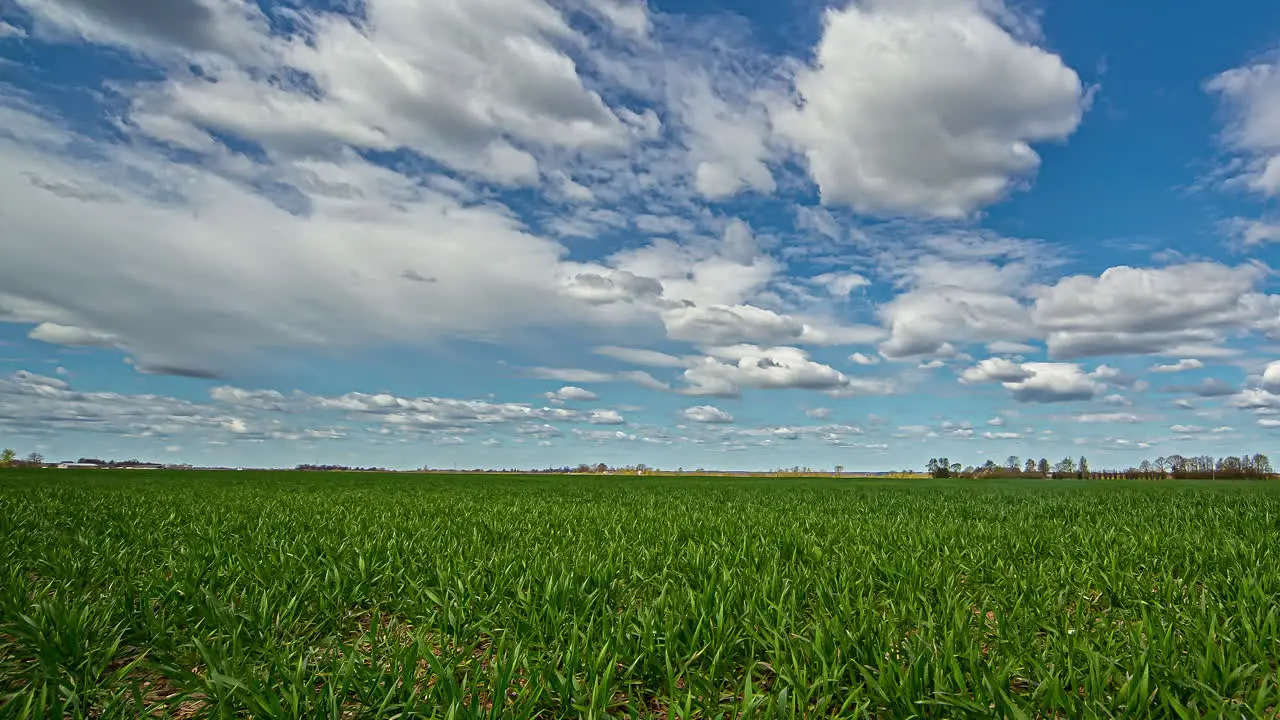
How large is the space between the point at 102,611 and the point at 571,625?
3.85 m

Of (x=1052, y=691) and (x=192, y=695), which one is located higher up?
(x=1052, y=691)

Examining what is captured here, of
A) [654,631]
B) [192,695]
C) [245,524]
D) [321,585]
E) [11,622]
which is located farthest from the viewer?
[245,524]

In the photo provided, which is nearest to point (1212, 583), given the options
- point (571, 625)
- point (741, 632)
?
point (741, 632)

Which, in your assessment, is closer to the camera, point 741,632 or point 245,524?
point 741,632

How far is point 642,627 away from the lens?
451 centimetres

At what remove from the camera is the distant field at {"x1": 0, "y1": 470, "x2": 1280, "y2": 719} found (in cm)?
358

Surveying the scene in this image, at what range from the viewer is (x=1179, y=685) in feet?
11.8

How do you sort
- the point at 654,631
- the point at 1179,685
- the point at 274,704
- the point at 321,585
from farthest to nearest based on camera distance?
the point at 321,585, the point at 654,631, the point at 1179,685, the point at 274,704

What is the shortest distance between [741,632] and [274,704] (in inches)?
113

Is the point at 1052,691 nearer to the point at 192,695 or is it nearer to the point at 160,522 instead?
the point at 192,695

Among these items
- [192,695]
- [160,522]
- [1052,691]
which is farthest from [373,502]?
[1052,691]

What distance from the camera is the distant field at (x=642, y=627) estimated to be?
3.58m

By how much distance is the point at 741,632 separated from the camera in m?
4.48

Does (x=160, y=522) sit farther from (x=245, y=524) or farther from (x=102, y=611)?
(x=102, y=611)
